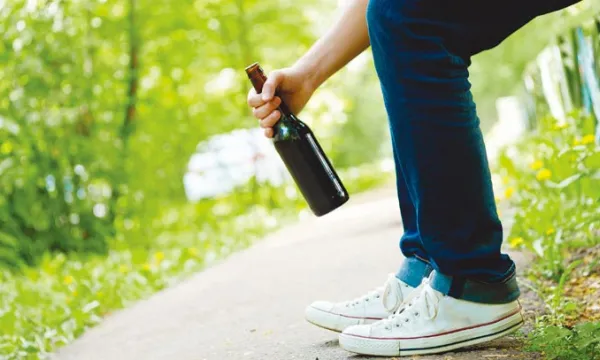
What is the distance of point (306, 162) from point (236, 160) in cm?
843

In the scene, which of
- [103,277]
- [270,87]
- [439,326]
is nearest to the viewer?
[439,326]

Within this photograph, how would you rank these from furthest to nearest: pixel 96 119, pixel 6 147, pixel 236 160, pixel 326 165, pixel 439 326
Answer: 1. pixel 236 160
2. pixel 96 119
3. pixel 6 147
4. pixel 326 165
5. pixel 439 326

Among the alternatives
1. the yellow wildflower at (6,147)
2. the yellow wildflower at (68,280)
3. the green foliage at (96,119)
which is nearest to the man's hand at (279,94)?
the yellow wildflower at (68,280)

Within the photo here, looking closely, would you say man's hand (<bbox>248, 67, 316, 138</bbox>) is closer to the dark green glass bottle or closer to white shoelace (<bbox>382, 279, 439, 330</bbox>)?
the dark green glass bottle

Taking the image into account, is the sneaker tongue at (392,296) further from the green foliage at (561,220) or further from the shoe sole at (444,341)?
the green foliage at (561,220)

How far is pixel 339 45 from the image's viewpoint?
2.05 m

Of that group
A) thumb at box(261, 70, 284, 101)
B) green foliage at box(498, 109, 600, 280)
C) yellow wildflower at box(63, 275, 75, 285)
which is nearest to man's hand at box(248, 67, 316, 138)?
thumb at box(261, 70, 284, 101)

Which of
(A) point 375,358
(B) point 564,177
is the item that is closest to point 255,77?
(A) point 375,358

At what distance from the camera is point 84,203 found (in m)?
6.33

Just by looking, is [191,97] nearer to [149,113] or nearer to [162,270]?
[149,113]

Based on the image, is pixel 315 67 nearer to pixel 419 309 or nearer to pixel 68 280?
pixel 419 309

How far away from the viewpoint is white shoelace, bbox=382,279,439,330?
1.79 metres

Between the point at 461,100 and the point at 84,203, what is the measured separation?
516 centimetres

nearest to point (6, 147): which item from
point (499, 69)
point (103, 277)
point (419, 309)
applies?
point (103, 277)
